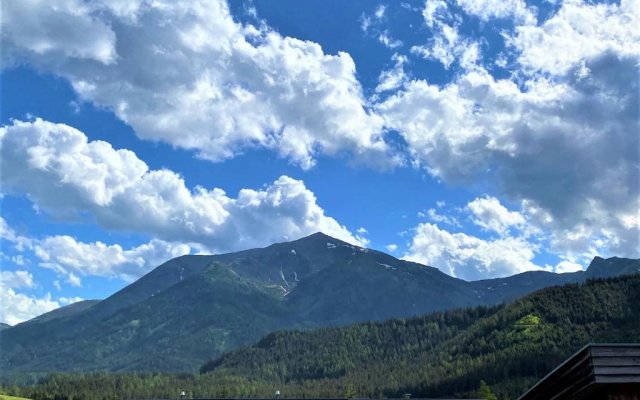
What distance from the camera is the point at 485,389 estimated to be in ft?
463

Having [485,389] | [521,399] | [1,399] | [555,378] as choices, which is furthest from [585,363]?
[1,399]

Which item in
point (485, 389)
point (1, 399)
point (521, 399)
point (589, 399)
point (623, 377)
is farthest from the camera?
point (1, 399)

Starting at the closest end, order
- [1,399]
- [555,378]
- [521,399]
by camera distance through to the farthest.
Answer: [555,378] → [521,399] → [1,399]

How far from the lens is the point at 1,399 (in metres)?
154

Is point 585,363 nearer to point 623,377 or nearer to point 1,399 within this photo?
point 623,377

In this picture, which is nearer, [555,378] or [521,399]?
[555,378]

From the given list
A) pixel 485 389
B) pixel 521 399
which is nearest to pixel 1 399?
pixel 485 389

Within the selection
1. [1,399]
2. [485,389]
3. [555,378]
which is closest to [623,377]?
[555,378]

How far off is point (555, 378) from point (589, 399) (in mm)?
1303

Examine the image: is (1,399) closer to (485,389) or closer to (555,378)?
(485,389)

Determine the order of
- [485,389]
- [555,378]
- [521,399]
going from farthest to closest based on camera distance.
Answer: [485,389], [521,399], [555,378]

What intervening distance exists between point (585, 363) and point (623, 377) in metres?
0.78

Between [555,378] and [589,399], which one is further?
[555,378]

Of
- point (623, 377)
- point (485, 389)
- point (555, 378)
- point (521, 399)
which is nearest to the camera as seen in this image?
point (623, 377)
